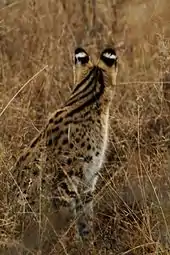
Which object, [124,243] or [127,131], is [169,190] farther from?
[127,131]

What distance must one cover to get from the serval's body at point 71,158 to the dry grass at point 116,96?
0.15m

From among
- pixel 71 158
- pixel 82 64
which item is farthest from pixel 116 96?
pixel 71 158

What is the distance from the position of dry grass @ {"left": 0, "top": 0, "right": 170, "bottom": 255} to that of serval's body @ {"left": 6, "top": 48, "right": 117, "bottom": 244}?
5.7 inches

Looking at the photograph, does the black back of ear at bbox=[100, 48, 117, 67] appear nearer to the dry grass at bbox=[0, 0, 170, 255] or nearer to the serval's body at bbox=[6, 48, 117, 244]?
the serval's body at bbox=[6, 48, 117, 244]

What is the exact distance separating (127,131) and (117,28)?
6.15 feet

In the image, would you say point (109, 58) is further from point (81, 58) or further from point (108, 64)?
point (81, 58)

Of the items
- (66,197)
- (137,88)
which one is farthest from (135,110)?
(66,197)

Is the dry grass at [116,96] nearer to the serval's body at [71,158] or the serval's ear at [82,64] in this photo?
the serval's body at [71,158]

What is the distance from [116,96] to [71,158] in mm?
1870

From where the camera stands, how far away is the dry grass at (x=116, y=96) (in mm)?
4543

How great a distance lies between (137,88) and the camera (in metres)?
6.34

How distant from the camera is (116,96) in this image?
21.0 feet

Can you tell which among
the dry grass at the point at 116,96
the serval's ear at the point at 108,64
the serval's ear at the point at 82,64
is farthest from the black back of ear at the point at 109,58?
the dry grass at the point at 116,96

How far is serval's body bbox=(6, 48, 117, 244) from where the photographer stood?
14.7 ft
